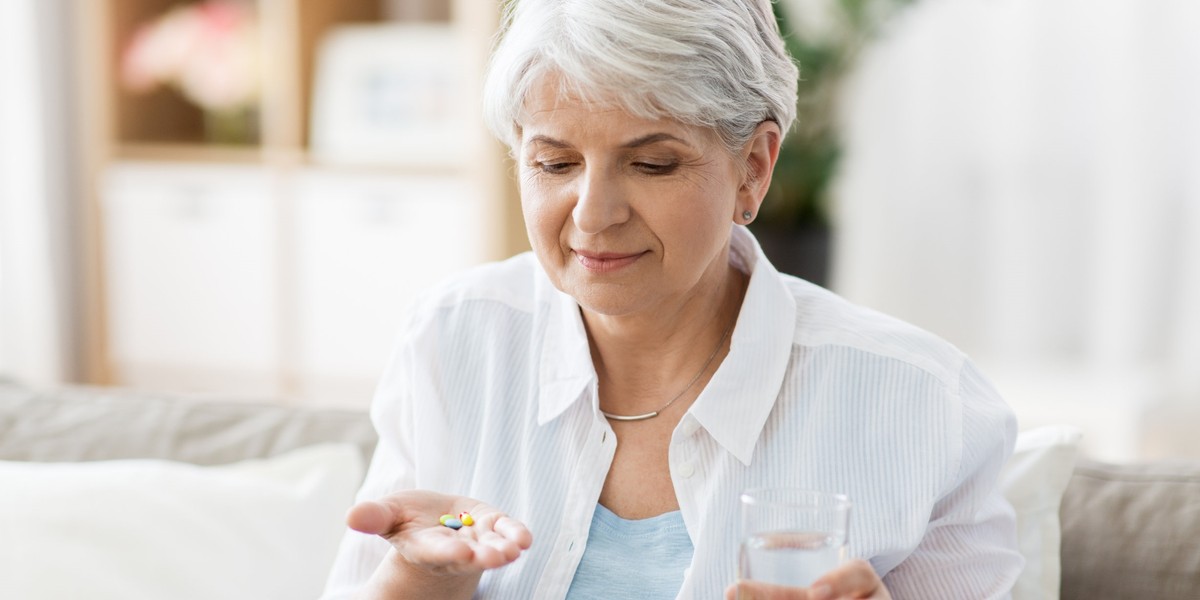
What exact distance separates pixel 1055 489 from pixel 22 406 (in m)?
1.29

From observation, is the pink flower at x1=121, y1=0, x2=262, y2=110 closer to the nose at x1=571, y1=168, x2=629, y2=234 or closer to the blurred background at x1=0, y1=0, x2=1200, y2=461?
the blurred background at x1=0, y1=0, x2=1200, y2=461

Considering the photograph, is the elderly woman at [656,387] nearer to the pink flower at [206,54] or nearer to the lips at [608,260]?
the lips at [608,260]

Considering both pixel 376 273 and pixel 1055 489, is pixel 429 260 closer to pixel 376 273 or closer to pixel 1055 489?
pixel 376 273

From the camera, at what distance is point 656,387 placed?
57.9 inches

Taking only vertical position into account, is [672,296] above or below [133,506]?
above

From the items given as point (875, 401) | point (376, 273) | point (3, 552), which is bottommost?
point (376, 273)

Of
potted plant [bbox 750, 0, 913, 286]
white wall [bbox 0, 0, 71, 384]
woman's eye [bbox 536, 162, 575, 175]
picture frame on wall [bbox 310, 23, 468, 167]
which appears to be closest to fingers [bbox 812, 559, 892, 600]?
woman's eye [bbox 536, 162, 575, 175]

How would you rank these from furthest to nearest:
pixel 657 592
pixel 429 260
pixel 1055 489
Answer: pixel 429 260 → pixel 1055 489 → pixel 657 592

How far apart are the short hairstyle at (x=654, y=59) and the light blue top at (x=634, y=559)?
390 mm

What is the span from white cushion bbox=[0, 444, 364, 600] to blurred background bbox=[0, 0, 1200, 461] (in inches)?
90.3

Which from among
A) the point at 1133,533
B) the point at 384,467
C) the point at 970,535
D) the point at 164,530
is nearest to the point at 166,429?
the point at 164,530

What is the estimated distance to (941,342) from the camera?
55.6 inches

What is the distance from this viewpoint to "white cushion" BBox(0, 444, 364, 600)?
4.72ft

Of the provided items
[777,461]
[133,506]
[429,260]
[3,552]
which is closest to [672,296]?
[777,461]
